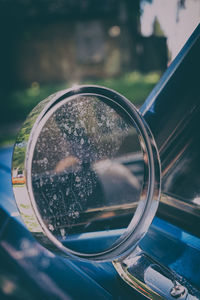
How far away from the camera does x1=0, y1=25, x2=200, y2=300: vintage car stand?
108 cm

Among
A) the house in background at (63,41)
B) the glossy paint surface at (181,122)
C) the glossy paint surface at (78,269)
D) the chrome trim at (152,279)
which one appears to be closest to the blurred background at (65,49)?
the house in background at (63,41)

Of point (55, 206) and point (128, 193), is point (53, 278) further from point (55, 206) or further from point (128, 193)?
point (128, 193)

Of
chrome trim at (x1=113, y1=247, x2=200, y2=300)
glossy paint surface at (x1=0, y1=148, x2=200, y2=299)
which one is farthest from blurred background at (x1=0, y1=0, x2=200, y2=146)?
chrome trim at (x1=113, y1=247, x2=200, y2=300)

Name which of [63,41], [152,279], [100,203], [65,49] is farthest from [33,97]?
[152,279]

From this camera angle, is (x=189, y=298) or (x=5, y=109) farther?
(x=5, y=109)

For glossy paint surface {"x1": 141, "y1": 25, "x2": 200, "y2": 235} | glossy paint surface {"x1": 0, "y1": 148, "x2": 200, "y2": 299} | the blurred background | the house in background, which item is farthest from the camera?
the house in background

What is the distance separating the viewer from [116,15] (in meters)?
20.5

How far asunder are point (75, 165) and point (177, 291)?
68cm

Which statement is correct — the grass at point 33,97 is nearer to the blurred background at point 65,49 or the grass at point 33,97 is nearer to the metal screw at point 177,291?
the blurred background at point 65,49

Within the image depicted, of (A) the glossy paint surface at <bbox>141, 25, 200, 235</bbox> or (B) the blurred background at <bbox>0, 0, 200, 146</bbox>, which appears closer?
(A) the glossy paint surface at <bbox>141, 25, 200, 235</bbox>

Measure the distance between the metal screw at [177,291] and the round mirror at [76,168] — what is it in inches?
8.7

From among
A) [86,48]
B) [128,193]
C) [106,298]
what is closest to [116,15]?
[86,48]

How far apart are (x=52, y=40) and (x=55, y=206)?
68.4ft

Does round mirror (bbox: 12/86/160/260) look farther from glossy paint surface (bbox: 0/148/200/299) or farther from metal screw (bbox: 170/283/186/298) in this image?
metal screw (bbox: 170/283/186/298)
